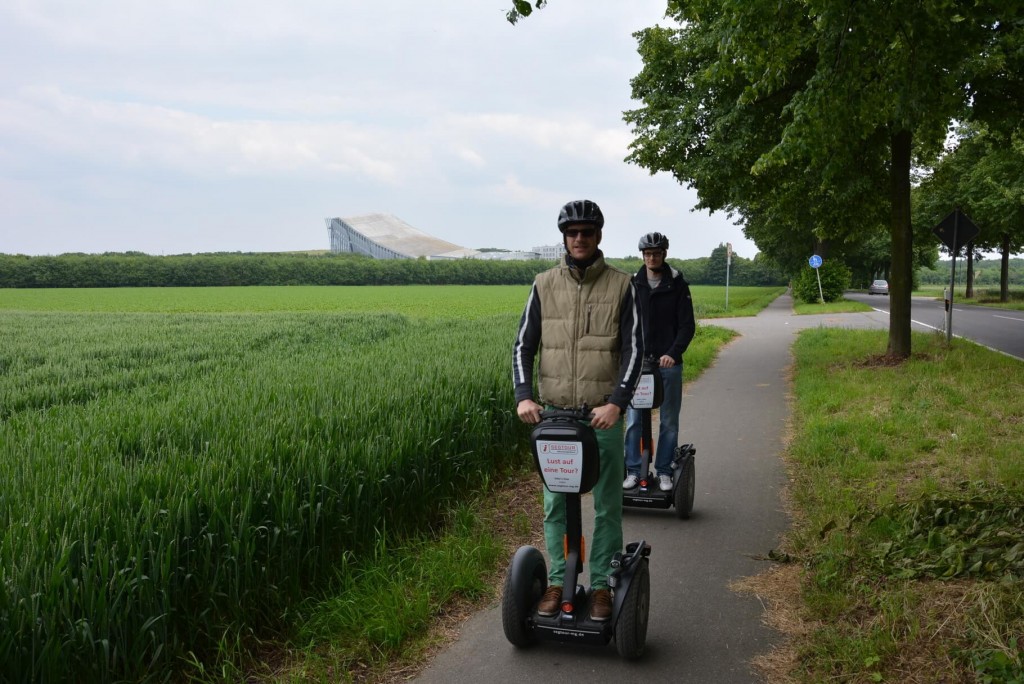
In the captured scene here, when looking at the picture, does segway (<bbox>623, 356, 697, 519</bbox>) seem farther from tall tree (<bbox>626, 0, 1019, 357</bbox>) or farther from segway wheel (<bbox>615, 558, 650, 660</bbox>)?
tall tree (<bbox>626, 0, 1019, 357</bbox>)

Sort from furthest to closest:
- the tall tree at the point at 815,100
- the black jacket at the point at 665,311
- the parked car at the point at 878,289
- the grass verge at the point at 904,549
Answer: the parked car at the point at 878,289
the tall tree at the point at 815,100
the black jacket at the point at 665,311
the grass verge at the point at 904,549

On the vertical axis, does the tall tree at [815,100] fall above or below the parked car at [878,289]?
above

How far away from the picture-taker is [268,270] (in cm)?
9356

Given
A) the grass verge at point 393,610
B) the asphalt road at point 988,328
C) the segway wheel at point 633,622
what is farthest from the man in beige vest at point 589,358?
the asphalt road at point 988,328

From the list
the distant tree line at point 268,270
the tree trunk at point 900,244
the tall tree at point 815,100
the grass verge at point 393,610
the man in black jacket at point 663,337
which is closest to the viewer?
the grass verge at point 393,610

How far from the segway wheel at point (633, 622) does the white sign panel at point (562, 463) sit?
0.55 meters

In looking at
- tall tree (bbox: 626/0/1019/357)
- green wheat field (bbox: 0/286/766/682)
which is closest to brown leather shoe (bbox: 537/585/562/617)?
green wheat field (bbox: 0/286/766/682)

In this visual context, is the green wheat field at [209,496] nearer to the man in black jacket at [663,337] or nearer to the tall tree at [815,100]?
the man in black jacket at [663,337]

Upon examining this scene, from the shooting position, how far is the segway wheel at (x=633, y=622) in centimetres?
355

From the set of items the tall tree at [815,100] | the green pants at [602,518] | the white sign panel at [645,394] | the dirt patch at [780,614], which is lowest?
the dirt patch at [780,614]

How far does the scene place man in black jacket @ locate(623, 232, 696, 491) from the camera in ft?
19.6

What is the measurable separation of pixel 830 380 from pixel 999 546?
7938 mm

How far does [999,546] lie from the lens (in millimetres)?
4219

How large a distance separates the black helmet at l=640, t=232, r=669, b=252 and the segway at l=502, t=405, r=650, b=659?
2.60m
